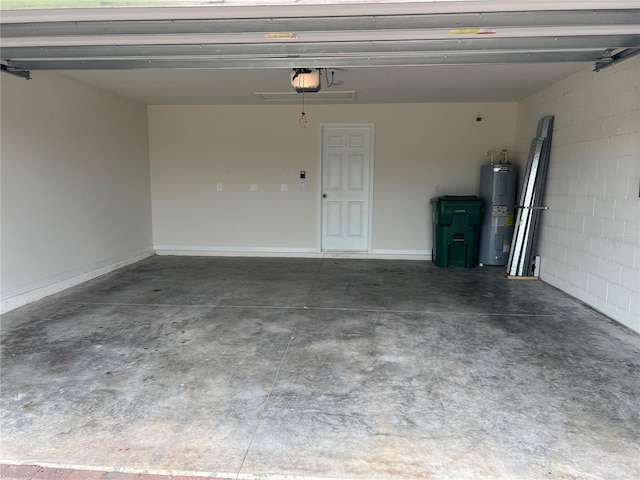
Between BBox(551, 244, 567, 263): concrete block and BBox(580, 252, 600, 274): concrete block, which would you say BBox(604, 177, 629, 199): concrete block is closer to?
BBox(580, 252, 600, 274): concrete block

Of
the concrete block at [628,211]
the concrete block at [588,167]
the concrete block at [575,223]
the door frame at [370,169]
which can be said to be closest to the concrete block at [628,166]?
the concrete block at [628,211]

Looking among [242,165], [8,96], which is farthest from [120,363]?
[242,165]

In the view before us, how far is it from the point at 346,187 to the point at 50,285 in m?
4.22

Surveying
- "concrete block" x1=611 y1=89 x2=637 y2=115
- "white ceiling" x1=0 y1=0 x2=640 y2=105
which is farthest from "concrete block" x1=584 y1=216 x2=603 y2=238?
"white ceiling" x1=0 y1=0 x2=640 y2=105

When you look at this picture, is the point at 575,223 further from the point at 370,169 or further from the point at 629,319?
the point at 370,169

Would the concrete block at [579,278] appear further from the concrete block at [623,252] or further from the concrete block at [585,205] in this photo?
the concrete block at [585,205]

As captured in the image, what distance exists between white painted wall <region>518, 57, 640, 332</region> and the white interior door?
257cm

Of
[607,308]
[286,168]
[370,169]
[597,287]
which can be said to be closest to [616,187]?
[597,287]

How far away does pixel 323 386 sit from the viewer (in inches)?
101

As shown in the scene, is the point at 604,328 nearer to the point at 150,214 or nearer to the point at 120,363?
the point at 120,363

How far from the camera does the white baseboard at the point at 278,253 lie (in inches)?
264

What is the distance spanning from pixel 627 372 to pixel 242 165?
18.4ft

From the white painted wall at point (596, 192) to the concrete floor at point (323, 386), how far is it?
306 millimetres

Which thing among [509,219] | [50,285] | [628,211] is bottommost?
[50,285]
